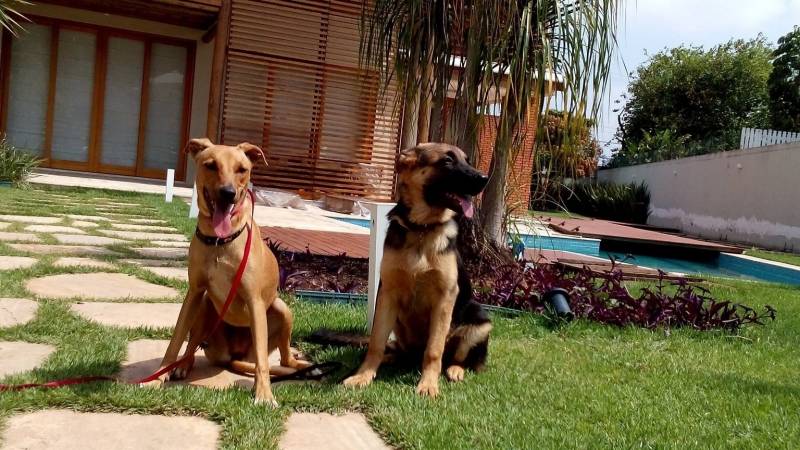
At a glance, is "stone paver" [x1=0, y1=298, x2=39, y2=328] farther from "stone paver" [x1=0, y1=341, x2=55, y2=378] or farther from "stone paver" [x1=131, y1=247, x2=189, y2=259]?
"stone paver" [x1=131, y1=247, x2=189, y2=259]

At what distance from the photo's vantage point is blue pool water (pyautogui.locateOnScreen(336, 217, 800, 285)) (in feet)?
36.7

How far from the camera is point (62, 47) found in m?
14.9

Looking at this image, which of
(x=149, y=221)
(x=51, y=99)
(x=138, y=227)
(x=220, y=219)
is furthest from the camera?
(x=51, y=99)

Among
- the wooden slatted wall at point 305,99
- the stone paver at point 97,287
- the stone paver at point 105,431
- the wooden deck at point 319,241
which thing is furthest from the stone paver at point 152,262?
the wooden slatted wall at point 305,99

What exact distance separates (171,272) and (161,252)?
1020 millimetres

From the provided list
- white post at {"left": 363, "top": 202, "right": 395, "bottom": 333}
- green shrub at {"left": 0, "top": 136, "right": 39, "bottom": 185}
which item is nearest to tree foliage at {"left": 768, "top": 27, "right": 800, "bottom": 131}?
green shrub at {"left": 0, "top": 136, "right": 39, "bottom": 185}

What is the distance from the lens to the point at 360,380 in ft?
10.00

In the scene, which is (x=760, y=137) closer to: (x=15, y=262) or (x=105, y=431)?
(x=15, y=262)

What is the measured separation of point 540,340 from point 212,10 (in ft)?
35.5

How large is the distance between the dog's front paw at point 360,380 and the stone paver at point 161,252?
352 cm

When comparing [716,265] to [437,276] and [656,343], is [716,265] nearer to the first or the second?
[656,343]

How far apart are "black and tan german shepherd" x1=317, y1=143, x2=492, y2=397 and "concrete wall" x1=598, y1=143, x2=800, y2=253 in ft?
52.3

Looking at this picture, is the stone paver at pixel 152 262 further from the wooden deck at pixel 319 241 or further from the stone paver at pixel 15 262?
the wooden deck at pixel 319 241

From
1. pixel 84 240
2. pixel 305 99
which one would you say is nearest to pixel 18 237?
pixel 84 240
